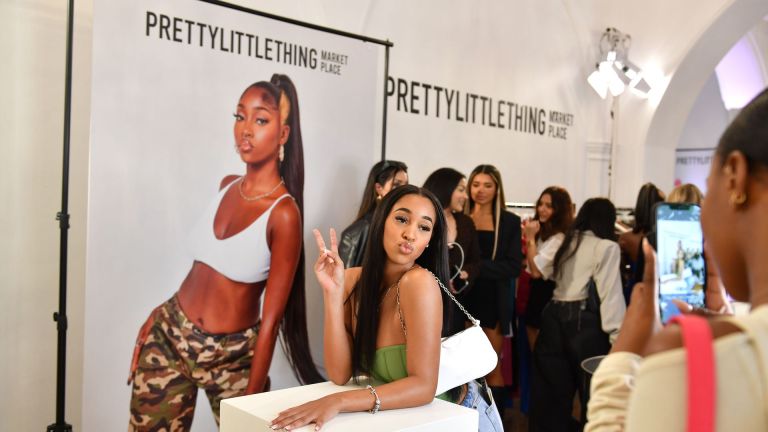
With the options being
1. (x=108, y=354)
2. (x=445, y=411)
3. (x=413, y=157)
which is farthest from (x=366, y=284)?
(x=413, y=157)

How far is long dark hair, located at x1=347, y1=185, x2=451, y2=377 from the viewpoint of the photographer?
266 cm

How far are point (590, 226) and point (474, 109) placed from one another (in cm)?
182

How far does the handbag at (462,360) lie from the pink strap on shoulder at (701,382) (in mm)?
1700

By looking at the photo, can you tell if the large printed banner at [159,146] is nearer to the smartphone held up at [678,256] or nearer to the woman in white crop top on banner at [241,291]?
the woman in white crop top on banner at [241,291]

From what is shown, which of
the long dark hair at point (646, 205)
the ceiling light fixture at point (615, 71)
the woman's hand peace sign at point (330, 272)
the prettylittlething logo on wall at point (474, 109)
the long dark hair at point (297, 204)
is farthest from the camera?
the ceiling light fixture at point (615, 71)

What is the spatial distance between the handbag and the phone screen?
1.23m

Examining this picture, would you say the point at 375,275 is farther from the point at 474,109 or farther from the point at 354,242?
the point at 474,109

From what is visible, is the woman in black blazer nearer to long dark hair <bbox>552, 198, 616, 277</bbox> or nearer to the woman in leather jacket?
long dark hair <bbox>552, 198, 616, 277</bbox>

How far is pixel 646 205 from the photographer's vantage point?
18.1 ft

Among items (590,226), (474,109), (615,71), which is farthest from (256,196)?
(615,71)

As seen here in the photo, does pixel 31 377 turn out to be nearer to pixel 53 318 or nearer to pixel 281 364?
pixel 53 318

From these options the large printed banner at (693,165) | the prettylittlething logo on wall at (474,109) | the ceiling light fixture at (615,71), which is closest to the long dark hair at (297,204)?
the prettylittlething logo on wall at (474,109)

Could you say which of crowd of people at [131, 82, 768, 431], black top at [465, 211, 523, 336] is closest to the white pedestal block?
crowd of people at [131, 82, 768, 431]

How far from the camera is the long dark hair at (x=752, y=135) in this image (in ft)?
3.28
